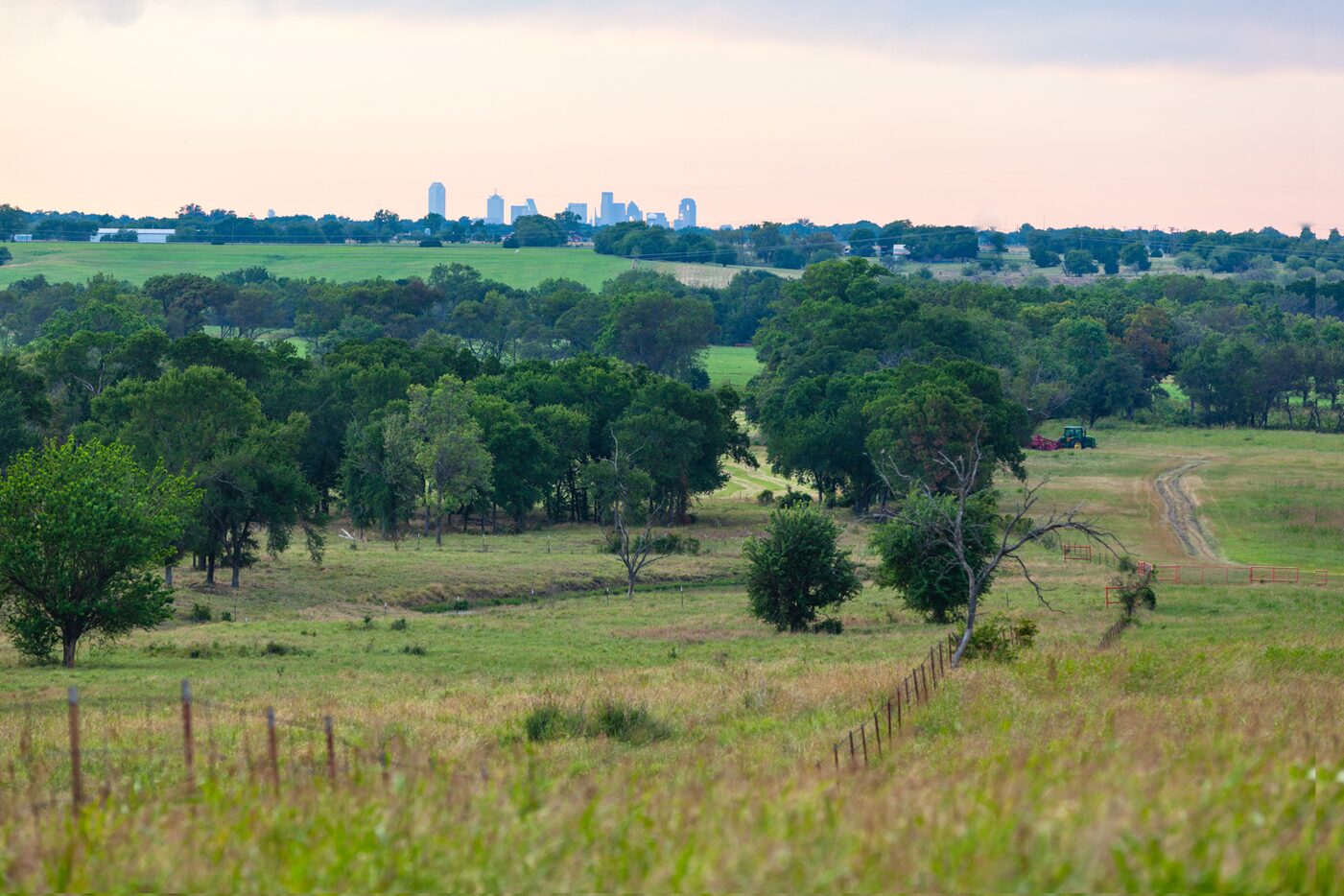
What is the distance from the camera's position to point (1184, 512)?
87.2 meters

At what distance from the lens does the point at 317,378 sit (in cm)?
9594

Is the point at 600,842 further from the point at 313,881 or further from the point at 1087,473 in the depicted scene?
the point at 1087,473

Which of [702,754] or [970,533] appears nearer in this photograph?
[702,754]

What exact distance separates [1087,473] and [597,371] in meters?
38.7

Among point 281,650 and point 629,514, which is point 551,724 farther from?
point 629,514

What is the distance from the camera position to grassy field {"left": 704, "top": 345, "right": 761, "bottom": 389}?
165m

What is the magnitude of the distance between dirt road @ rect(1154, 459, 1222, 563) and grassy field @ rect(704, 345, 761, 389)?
60197 mm

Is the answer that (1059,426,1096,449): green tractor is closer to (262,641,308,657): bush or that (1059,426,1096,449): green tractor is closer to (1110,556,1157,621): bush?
(1110,556,1157,621): bush

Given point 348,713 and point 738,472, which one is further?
point 738,472

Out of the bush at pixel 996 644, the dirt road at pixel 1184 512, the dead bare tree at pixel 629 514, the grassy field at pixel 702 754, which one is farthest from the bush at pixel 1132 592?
the dead bare tree at pixel 629 514

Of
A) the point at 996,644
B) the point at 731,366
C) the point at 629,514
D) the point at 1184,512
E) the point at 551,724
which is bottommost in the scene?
the point at 629,514

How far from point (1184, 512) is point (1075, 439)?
36396mm

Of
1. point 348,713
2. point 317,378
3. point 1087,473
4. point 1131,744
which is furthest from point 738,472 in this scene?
Answer: point 1131,744

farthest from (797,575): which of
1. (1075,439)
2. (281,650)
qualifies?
(1075,439)
